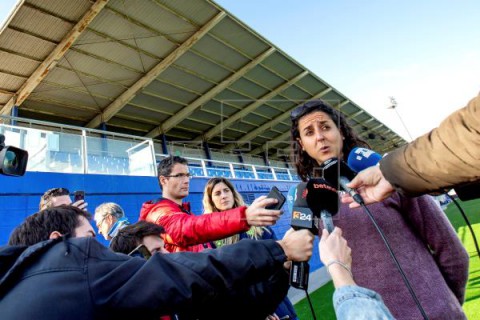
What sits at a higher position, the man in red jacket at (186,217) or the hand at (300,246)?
the man in red jacket at (186,217)

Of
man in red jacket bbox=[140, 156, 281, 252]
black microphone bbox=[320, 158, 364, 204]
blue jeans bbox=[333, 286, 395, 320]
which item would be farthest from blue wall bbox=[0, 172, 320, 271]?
blue jeans bbox=[333, 286, 395, 320]

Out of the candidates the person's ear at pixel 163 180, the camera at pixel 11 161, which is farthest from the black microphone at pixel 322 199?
the camera at pixel 11 161

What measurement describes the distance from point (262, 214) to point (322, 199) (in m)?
0.34

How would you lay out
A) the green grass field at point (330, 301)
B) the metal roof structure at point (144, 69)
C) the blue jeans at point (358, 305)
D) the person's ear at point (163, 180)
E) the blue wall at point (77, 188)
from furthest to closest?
1. the metal roof structure at point (144, 69)
2. the blue wall at point (77, 188)
3. the green grass field at point (330, 301)
4. the person's ear at point (163, 180)
5. the blue jeans at point (358, 305)

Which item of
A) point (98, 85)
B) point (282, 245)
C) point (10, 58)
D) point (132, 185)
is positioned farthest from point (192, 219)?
point (98, 85)

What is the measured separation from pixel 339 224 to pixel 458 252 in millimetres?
446

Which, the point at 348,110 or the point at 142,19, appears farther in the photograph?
the point at 348,110

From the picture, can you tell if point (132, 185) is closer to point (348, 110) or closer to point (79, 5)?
point (79, 5)

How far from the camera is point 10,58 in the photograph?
29.3 ft

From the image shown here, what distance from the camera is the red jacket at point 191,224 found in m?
1.53

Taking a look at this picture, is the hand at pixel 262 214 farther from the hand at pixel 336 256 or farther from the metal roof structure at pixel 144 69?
the metal roof structure at pixel 144 69

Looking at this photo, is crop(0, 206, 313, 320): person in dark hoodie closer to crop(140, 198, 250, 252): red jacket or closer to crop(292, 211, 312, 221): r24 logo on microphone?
crop(292, 211, 312, 221): r24 logo on microphone

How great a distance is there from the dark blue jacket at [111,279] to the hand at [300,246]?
1.6 inches

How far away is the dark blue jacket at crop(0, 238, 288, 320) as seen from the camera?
0.87m
